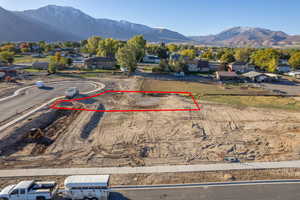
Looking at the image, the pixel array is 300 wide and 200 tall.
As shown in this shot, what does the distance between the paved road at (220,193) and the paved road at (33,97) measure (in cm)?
2559

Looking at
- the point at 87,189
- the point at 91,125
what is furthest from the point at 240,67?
the point at 87,189

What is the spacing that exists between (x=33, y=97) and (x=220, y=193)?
132ft

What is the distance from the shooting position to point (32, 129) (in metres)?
22.6

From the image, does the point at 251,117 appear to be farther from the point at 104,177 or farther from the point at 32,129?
the point at 32,129

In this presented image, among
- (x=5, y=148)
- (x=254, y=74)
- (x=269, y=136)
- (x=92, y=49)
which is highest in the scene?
(x=92, y=49)

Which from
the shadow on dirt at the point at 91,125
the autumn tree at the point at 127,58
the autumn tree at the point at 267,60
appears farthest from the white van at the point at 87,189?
the autumn tree at the point at 267,60

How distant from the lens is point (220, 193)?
44.3 ft

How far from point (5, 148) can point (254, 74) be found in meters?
67.3

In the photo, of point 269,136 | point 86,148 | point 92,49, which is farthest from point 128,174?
point 92,49

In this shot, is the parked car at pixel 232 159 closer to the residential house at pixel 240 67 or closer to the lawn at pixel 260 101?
the lawn at pixel 260 101

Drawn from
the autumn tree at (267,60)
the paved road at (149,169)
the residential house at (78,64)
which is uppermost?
the autumn tree at (267,60)

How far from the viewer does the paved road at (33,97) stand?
2973 centimetres

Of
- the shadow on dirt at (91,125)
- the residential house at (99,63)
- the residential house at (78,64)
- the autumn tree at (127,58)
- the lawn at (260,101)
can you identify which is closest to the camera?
the shadow on dirt at (91,125)

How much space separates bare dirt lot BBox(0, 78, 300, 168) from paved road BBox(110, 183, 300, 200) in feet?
12.2
